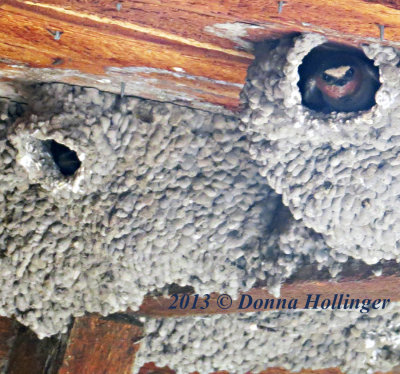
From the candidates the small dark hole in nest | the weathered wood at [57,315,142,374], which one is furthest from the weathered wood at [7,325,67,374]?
the small dark hole in nest

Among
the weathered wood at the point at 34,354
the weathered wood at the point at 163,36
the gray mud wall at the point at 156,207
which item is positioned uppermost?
the weathered wood at the point at 163,36

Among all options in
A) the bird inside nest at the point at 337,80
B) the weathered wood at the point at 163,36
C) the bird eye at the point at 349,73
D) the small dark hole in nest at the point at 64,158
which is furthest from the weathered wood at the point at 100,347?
the bird eye at the point at 349,73

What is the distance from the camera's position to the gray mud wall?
2926 mm

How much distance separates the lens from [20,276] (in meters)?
A: 3.27

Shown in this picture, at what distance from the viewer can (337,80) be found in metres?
2.81

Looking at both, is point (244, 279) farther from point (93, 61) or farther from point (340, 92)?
point (93, 61)

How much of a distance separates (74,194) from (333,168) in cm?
100

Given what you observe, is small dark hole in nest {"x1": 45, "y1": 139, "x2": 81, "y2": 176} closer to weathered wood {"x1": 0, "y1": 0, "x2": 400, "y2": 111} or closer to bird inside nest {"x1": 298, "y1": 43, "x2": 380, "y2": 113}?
weathered wood {"x1": 0, "y1": 0, "x2": 400, "y2": 111}

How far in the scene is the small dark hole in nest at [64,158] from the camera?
321cm

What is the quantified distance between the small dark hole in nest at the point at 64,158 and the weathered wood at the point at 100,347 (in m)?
0.60

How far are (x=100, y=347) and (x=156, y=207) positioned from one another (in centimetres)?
60

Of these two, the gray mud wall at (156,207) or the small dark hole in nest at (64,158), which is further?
the small dark hole in nest at (64,158)

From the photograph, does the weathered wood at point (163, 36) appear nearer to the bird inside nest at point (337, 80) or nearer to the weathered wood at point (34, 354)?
the bird inside nest at point (337, 80)

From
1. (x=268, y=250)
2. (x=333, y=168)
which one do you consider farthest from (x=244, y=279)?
(x=333, y=168)
